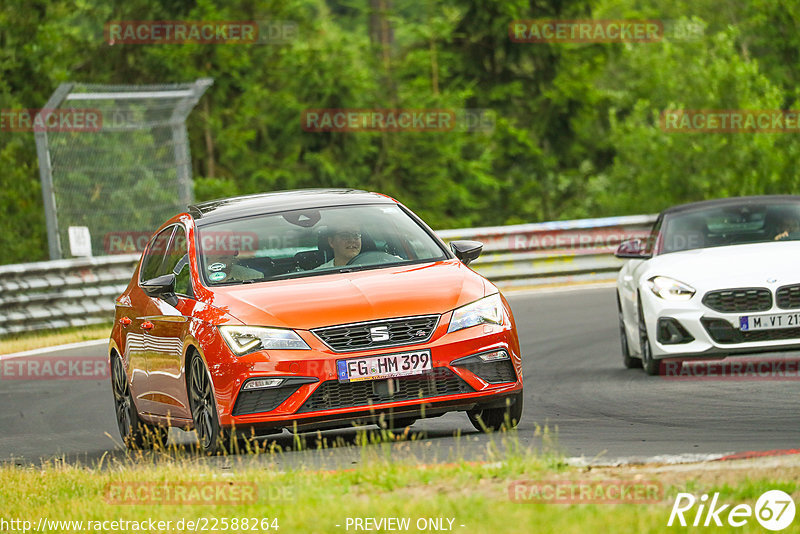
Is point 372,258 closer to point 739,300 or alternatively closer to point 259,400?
point 259,400

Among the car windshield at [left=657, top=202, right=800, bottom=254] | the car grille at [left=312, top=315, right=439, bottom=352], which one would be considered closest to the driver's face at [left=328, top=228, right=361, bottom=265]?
the car grille at [left=312, top=315, right=439, bottom=352]

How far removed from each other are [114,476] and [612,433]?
9.28 ft

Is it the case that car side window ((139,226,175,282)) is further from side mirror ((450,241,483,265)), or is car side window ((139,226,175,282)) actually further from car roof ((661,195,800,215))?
car roof ((661,195,800,215))

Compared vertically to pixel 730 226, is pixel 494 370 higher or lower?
lower

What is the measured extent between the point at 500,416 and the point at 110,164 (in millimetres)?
12873

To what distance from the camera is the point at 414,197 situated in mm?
37062

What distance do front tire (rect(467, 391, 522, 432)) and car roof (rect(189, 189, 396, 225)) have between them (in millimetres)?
1790

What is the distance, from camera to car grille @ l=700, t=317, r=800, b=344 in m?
11.3

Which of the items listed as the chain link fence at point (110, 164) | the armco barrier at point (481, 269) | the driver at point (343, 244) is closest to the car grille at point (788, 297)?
the driver at point (343, 244)

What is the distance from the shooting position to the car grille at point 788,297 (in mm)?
11289

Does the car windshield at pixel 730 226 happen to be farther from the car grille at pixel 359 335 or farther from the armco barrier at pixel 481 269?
the armco barrier at pixel 481 269

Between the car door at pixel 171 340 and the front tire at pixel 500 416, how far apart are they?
5.87 feet

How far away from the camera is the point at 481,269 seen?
73.5 ft

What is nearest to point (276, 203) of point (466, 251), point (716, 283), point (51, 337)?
point (466, 251)
